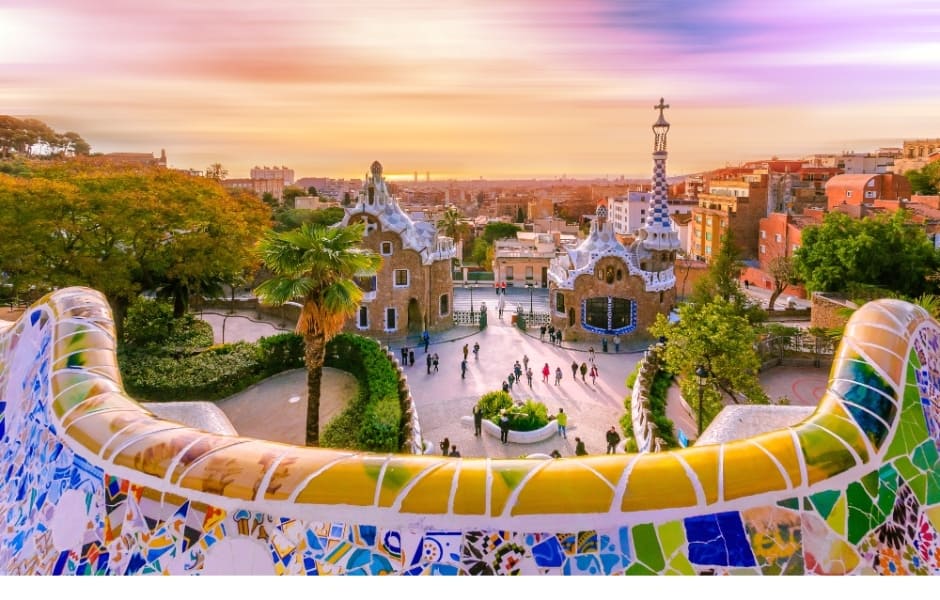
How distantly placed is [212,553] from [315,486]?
2.25 feet

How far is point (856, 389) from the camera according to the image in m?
4.24

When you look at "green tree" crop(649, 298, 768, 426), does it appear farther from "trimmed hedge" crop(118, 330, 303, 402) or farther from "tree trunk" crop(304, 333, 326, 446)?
"trimmed hedge" crop(118, 330, 303, 402)

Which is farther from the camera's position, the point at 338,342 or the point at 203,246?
the point at 203,246

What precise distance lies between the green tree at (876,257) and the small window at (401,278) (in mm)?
15190

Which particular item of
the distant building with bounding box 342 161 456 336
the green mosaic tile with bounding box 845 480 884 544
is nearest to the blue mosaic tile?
the green mosaic tile with bounding box 845 480 884 544

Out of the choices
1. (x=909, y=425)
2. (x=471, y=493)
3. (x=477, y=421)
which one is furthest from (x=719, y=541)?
(x=477, y=421)

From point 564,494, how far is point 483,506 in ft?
1.31

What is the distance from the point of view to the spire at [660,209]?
89.8ft

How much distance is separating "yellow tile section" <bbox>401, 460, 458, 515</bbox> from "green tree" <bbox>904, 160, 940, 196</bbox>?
167 ft

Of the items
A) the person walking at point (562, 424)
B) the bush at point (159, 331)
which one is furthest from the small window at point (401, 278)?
the person walking at point (562, 424)

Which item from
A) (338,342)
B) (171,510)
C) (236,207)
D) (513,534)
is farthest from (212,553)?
(236,207)

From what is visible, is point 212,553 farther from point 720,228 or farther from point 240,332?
point 720,228

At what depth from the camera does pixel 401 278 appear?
26.7 m

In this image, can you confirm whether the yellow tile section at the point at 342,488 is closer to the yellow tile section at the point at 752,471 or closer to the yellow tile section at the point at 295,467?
the yellow tile section at the point at 295,467
